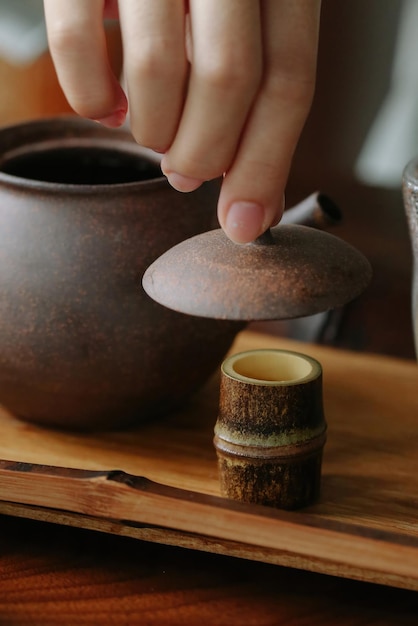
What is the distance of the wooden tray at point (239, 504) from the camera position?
651 mm

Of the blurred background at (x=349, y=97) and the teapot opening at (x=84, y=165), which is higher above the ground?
the teapot opening at (x=84, y=165)

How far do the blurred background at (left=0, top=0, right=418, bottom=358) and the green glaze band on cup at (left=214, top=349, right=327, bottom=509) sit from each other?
2.54 feet

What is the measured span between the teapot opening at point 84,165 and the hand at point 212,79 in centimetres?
36

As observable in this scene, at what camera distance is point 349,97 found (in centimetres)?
168

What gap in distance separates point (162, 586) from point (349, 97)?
1190 mm

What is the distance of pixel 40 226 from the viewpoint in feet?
2.62

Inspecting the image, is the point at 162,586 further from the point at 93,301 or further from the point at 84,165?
the point at 84,165

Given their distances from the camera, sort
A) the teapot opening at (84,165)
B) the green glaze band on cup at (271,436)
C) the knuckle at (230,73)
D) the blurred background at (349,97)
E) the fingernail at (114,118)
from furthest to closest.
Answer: the blurred background at (349,97) → the teapot opening at (84,165) → the green glaze band on cup at (271,436) → the fingernail at (114,118) → the knuckle at (230,73)

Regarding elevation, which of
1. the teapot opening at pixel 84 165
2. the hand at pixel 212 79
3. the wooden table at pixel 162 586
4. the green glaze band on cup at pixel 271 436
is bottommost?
the wooden table at pixel 162 586

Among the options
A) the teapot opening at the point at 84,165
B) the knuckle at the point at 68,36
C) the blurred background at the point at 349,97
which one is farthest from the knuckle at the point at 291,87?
the blurred background at the point at 349,97

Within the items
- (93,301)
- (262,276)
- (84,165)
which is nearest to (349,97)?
(84,165)

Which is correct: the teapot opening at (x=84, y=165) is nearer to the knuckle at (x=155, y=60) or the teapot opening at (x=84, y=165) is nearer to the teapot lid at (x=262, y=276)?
the teapot lid at (x=262, y=276)

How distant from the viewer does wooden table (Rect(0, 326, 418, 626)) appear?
68 centimetres

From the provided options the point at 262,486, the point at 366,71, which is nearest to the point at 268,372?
the point at 262,486
